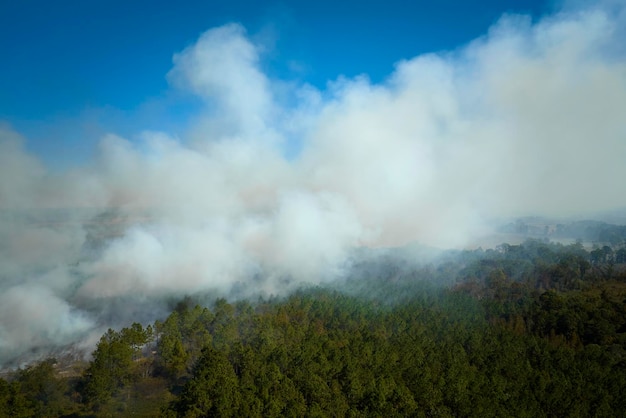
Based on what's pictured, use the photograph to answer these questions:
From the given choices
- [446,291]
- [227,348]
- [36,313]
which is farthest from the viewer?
[446,291]

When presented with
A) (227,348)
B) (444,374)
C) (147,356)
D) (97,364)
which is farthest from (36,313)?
(444,374)

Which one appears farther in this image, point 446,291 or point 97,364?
point 446,291

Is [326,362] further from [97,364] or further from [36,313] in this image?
[36,313]

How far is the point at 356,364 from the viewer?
4028 cm

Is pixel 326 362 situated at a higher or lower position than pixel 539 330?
higher

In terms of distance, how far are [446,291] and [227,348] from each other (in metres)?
59.7

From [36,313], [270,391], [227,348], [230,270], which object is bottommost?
[270,391]

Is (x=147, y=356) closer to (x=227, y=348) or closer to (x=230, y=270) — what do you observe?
(x=227, y=348)

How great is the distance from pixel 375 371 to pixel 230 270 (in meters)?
66.8

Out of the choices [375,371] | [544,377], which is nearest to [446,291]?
[544,377]

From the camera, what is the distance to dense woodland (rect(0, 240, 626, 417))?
33469mm

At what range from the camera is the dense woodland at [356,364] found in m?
33.5

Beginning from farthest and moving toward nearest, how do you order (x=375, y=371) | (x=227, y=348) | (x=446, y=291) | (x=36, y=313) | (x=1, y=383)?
(x=446, y=291) → (x=36, y=313) → (x=227, y=348) → (x=375, y=371) → (x=1, y=383)

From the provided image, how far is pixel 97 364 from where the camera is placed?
40.5 metres
